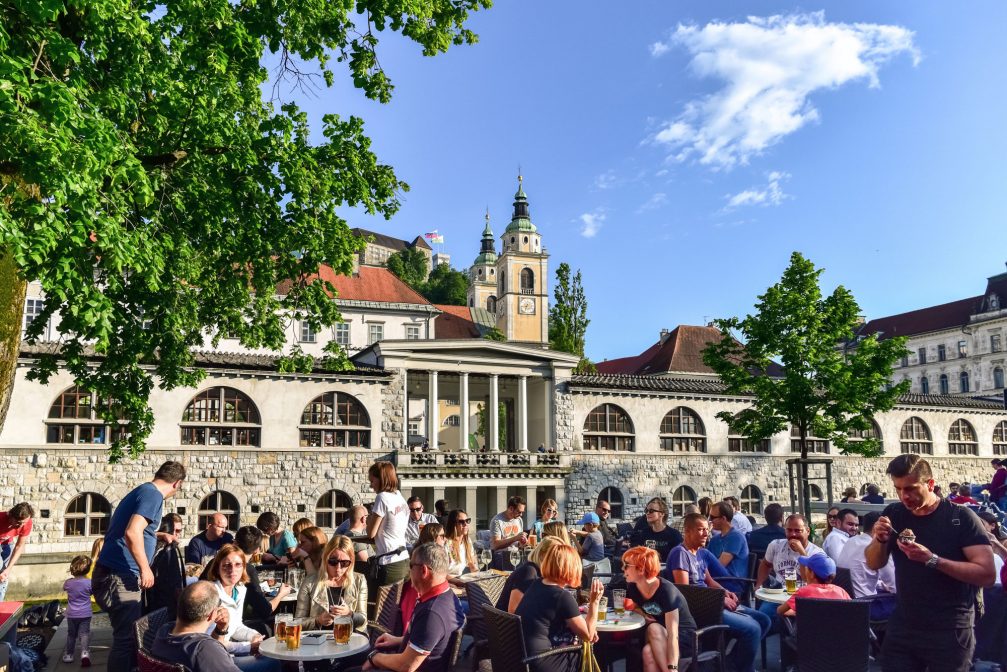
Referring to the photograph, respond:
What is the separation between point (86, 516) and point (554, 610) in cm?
2148

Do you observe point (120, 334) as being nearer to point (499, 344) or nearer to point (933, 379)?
point (499, 344)

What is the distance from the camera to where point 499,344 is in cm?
3084

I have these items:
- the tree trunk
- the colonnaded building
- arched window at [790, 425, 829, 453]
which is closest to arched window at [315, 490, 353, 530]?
the colonnaded building

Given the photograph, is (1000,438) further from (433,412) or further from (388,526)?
(388,526)

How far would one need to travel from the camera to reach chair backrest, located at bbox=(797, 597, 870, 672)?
6.46 metres

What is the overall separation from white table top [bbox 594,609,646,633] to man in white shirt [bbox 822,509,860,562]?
12.6ft

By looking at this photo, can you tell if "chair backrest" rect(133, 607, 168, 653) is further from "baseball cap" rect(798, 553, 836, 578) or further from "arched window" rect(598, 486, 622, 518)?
"arched window" rect(598, 486, 622, 518)

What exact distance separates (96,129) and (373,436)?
20560 mm

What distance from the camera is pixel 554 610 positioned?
19.7ft

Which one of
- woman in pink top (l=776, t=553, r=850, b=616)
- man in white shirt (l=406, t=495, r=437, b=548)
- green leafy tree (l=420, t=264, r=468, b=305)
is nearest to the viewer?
woman in pink top (l=776, t=553, r=850, b=616)

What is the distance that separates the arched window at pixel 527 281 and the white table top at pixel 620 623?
64.3m

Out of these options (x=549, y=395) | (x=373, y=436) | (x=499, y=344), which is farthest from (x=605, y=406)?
(x=373, y=436)

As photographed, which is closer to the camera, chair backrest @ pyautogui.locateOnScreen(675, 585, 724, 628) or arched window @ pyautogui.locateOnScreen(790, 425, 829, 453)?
chair backrest @ pyautogui.locateOnScreen(675, 585, 724, 628)

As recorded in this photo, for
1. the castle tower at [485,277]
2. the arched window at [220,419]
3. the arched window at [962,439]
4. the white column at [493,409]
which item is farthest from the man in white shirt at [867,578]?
the castle tower at [485,277]
